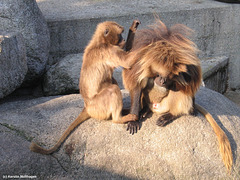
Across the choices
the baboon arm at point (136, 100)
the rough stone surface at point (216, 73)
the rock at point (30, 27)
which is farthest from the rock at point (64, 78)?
the baboon arm at point (136, 100)

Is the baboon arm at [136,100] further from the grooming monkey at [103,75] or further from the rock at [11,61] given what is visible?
the rock at [11,61]

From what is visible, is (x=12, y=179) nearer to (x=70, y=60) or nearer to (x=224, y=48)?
(x=70, y=60)

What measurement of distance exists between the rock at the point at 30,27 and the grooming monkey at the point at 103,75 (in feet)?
7.76

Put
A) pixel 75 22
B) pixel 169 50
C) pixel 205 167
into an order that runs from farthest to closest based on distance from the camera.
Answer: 1. pixel 75 22
2. pixel 205 167
3. pixel 169 50

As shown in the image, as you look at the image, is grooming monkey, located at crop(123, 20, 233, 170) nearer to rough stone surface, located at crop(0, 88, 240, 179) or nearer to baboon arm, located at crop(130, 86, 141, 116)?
baboon arm, located at crop(130, 86, 141, 116)

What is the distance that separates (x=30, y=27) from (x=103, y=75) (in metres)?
2.65

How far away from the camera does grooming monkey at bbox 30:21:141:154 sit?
357 centimetres

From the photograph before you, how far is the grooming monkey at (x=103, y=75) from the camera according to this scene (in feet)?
11.7

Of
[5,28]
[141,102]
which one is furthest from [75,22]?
[141,102]

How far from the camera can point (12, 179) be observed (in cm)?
335

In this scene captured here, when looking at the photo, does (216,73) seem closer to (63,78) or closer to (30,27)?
(63,78)

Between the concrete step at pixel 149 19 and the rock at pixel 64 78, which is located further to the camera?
the concrete step at pixel 149 19

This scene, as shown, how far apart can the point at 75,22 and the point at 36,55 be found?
4.25 ft

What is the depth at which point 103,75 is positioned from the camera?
365cm
